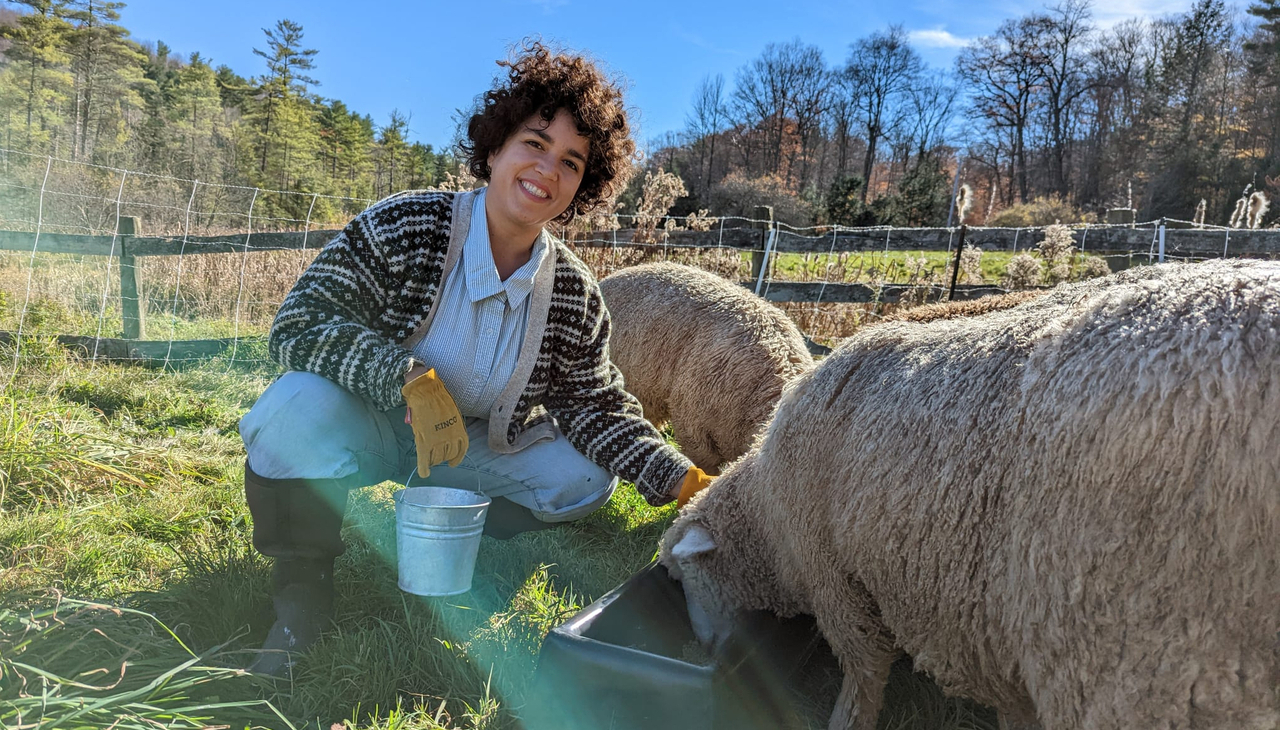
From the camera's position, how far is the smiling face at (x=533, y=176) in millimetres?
2613

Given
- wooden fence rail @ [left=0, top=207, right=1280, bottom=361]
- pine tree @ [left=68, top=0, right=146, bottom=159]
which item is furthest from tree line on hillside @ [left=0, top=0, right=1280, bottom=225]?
wooden fence rail @ [left=0, top=207, right=1280, bottom=361]

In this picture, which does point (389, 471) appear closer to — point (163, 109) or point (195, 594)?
point (195, 594)

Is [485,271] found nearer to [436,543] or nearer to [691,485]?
[436,543]

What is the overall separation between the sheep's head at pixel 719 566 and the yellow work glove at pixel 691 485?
0.98 ft

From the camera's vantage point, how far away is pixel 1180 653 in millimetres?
1229

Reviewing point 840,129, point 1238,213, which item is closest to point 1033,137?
point 840,129

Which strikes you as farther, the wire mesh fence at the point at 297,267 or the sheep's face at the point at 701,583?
the wire mesh fence at the point at 297,267

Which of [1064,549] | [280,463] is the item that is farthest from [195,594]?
[1064,549]

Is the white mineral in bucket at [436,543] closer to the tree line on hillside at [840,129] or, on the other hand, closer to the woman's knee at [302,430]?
the woman's knee at [302,430]

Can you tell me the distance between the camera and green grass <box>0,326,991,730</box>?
6.49 ft

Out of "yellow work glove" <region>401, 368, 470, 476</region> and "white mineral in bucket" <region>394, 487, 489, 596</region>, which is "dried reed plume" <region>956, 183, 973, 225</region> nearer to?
"yellow work glove" <region>401, 368, 470, 476</region>

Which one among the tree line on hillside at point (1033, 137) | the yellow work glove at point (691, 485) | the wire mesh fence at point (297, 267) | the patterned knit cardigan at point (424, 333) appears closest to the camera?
the patterned knit cardigan at point (424, 333)

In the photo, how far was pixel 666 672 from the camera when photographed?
1.85m

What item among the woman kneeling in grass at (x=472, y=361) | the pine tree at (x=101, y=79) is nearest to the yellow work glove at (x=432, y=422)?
the woman kneeling in grass at (x=472, y=361)
